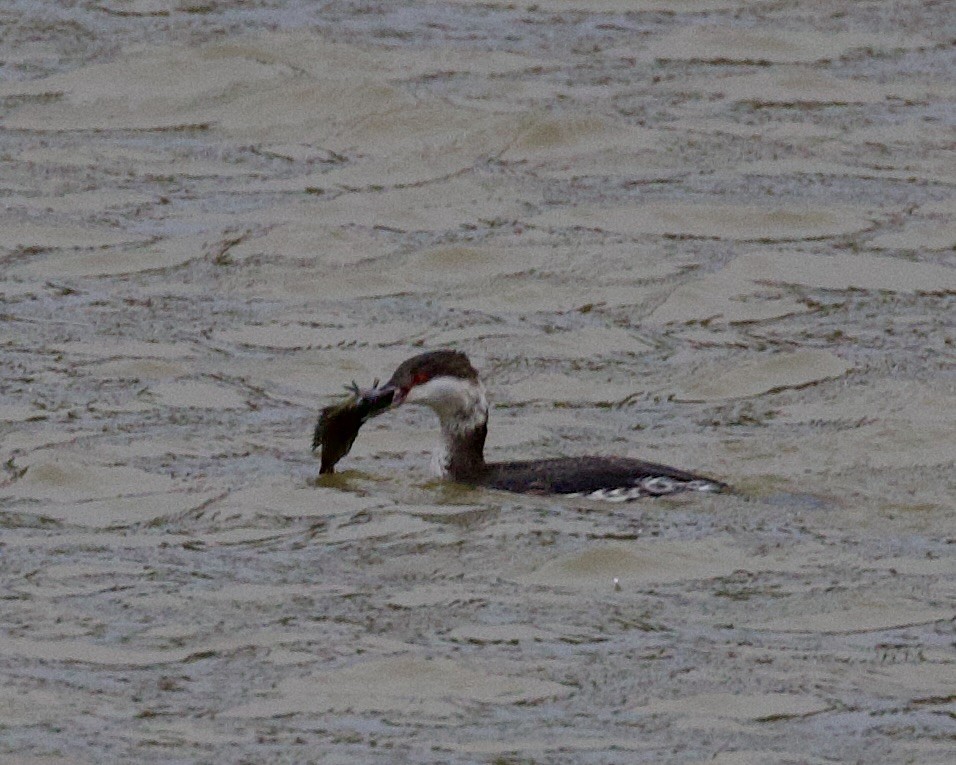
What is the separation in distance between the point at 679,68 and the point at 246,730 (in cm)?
1114

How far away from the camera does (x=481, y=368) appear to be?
13781 mm

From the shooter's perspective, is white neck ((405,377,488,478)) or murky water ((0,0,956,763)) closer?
murky water ((0,0,956,763))

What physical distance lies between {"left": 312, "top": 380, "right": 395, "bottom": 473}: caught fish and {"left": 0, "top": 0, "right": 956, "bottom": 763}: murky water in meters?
0.16

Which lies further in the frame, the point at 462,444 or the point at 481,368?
the point at 481,368

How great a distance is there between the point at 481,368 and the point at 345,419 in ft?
6.70

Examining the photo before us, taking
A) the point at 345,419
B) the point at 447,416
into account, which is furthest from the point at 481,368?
the point at 345,419

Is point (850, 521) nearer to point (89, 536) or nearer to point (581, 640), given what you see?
point (581, 640)

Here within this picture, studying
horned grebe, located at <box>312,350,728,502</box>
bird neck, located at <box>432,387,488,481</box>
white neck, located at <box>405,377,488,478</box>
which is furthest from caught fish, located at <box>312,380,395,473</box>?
bird neck, located at <box>432,387,488,481</box>

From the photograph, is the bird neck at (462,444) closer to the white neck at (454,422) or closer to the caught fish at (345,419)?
the white neck at (454,422)

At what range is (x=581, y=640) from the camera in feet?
31.6

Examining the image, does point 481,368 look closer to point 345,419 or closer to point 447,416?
point 447,416

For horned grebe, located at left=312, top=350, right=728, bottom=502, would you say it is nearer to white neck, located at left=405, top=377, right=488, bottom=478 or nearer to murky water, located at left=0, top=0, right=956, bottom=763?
white neck, located at left=405, top=377, right=488, bottom=478

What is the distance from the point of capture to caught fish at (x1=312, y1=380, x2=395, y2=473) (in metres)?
11.8

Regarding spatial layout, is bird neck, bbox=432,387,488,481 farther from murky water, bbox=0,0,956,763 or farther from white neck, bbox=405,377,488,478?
murky water, bbox=0,0,956,763
